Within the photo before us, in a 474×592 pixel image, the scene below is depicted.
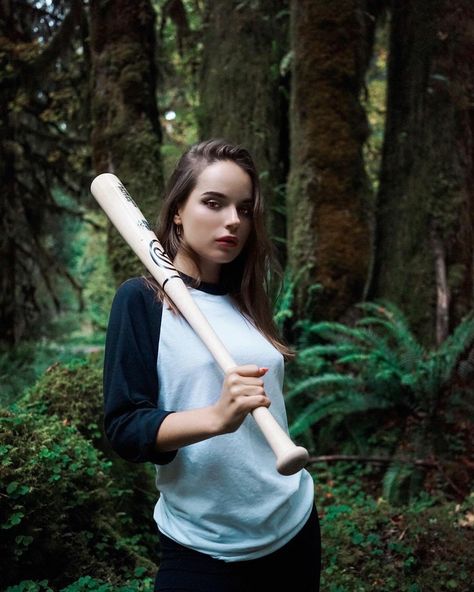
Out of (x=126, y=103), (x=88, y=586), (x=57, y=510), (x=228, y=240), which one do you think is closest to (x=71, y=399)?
(x=57, y=510)

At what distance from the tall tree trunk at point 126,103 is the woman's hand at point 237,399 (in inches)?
176

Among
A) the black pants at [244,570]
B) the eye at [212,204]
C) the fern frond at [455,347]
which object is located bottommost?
the fern frond at [455,347]

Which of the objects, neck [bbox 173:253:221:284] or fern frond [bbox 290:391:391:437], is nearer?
neck [bbox 173:253:221:284]

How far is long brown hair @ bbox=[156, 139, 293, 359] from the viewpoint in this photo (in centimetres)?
212

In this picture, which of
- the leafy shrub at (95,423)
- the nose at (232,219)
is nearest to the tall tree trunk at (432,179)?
the leafy shrub at (95,423)

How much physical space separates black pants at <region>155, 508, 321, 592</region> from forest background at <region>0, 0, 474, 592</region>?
5.17ft

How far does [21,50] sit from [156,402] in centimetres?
687

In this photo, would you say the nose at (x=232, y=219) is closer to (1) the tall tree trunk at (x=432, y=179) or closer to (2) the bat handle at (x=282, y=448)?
(2) the bat handle at (x=282, y=448)

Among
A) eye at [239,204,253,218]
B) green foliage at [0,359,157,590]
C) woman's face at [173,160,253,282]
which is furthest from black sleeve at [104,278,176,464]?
green foliage at [0,359,157,590]

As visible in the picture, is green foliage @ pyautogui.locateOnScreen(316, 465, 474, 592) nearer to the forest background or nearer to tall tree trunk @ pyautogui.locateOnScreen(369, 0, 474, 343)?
the forest background

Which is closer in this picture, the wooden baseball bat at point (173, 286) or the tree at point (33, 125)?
the wooden baseball bat at point (173, 286)

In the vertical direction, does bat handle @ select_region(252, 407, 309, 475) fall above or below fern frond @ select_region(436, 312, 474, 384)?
above

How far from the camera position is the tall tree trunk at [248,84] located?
24.8 feet

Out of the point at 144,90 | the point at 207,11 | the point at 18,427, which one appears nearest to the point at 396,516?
the point at 18,427
